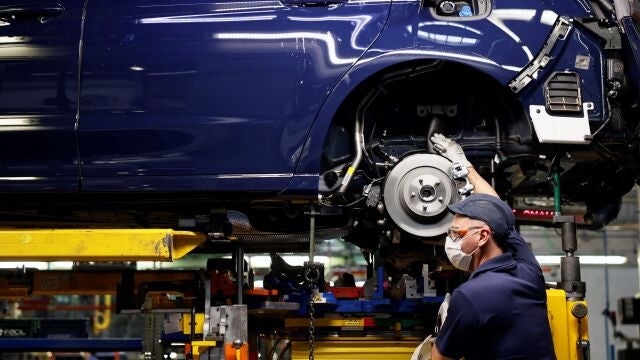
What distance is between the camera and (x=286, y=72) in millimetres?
3660

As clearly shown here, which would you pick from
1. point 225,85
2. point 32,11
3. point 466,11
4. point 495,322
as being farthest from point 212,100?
point 495,322

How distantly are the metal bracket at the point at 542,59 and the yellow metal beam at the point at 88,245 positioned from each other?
168cm

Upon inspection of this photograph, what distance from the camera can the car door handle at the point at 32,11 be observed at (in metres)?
3.76

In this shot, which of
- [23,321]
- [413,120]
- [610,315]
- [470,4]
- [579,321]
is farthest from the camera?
[610,315]

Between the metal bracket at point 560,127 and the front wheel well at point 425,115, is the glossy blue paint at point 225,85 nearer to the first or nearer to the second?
the metal bracket at point 560,127

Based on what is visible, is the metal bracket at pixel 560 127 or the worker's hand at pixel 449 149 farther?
the worker's hand at pixel 449 149

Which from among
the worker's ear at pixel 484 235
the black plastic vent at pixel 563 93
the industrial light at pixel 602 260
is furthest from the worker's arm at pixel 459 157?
the industrial light at pixel 602 260

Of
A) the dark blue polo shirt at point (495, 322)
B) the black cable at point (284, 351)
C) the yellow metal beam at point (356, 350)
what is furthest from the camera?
the black cable at point (284, 351)

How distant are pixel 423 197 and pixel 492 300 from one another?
98 centimetres

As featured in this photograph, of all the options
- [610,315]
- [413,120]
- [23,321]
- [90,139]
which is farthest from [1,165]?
[610,315]

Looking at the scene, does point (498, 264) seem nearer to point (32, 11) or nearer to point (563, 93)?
point (563, 93)

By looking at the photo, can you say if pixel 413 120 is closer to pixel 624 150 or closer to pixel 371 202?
pixel 371 202

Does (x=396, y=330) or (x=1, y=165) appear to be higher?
(x=1, y=165)

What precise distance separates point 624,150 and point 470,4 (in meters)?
1.01
